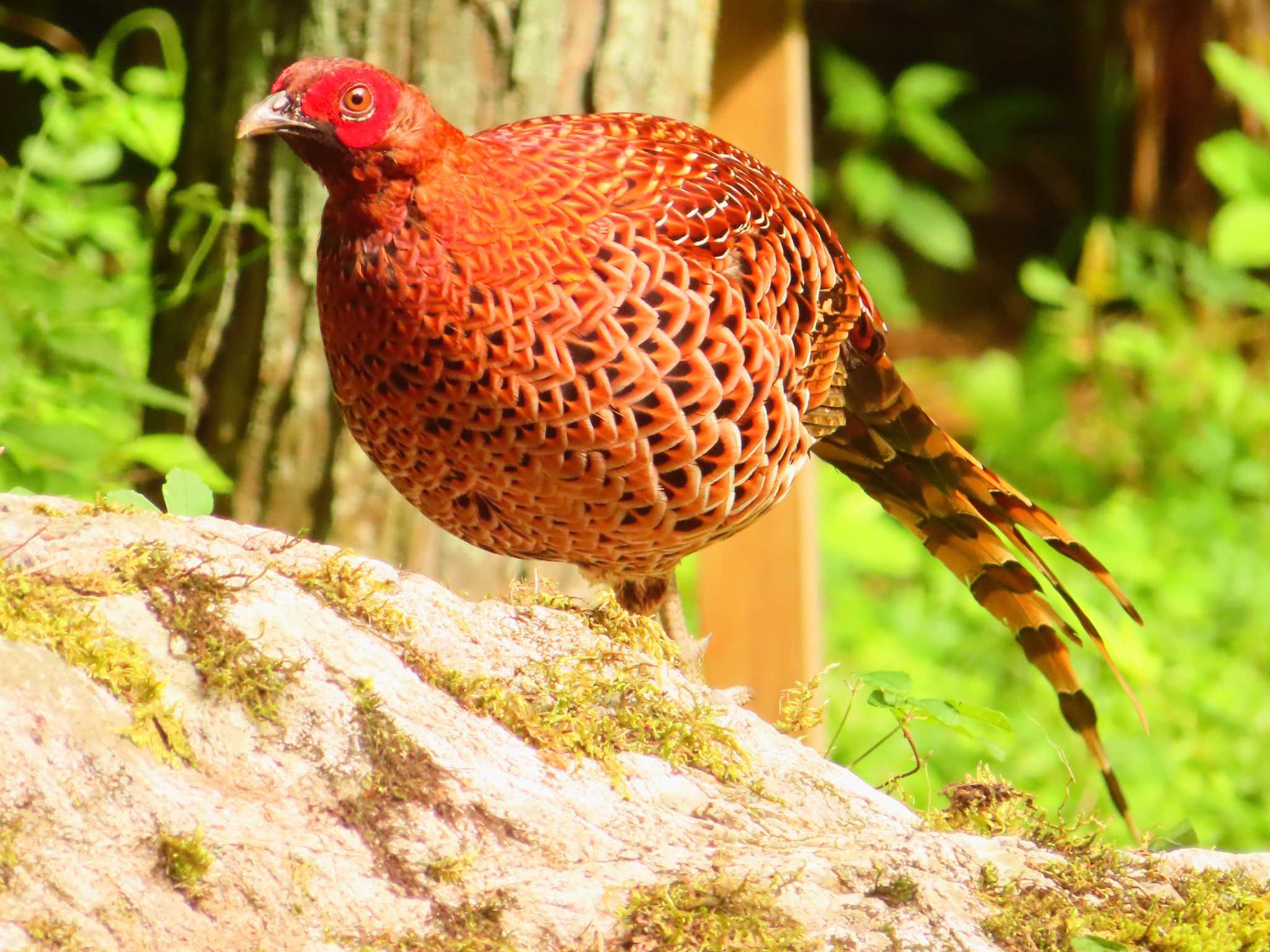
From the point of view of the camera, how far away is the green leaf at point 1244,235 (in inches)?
266

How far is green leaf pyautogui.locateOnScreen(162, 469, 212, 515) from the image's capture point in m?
2.59

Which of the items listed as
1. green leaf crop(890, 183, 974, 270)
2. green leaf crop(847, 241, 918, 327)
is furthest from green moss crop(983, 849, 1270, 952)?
green leaf crop(890, 183, 974, 270)

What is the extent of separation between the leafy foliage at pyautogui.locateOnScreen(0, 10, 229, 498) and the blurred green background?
13 millimetres

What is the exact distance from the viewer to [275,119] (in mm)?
2598

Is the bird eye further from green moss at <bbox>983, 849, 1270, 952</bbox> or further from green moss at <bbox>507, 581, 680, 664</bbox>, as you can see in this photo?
green moss at <bbox>983, 849, 1270, 952</bbox>

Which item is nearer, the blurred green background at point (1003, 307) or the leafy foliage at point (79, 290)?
the leafy foliage at point (79, 290)

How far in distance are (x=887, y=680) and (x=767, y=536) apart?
2476 mm

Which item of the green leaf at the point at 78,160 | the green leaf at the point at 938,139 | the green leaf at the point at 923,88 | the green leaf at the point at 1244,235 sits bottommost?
the green leaf at the point at 78,160

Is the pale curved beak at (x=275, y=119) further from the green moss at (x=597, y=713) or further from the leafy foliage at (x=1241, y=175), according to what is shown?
the leafy foliage at (x=1241, y=175)

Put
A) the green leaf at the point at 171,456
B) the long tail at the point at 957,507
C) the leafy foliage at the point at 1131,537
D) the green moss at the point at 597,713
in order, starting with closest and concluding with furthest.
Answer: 1. the green moss at the point at 597,713
2. the long tail at the point at 957,507
3. the green leaf at the point at 171,456
4. the leafy foliage at the point at 1131,537

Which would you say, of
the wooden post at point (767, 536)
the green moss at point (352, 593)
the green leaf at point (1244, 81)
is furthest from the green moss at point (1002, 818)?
the green leaf at point (1244, 81)

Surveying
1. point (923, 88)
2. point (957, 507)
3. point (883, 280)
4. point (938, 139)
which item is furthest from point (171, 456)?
point (923, 88)

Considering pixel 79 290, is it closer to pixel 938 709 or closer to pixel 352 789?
pixel 352 789

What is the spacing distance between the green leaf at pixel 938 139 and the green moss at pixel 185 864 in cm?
775
